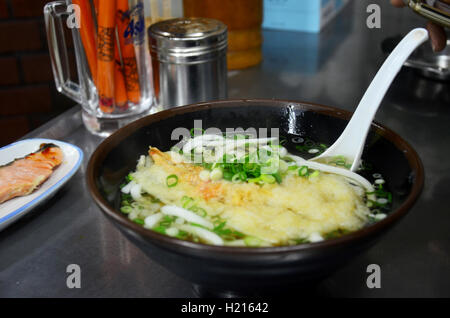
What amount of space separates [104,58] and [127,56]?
88 mm

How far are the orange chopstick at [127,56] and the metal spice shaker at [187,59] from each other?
0.06 meters

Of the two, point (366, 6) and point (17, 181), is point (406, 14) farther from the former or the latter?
point (17, 181)

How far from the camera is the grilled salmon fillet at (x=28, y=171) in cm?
103

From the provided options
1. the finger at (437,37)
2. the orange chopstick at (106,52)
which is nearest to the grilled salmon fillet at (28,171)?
the orange chopstick at (106,52)

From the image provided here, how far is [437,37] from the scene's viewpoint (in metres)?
1.21

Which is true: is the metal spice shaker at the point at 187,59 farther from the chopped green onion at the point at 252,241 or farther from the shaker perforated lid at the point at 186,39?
the chopped green onion at the point at 252,241

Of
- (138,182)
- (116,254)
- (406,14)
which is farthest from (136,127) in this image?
(406,14)

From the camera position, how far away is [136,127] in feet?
3.10

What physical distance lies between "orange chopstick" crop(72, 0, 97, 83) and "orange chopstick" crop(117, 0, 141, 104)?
74 millimetres

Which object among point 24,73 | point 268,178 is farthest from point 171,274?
point 24,73

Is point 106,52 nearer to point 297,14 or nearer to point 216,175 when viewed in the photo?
point 216,175

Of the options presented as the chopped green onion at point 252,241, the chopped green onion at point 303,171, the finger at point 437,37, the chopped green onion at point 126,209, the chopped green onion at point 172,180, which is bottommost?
the chopped green onion at point 126,209

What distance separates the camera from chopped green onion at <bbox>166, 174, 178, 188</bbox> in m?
0.89

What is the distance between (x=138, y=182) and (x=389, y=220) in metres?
0.47
